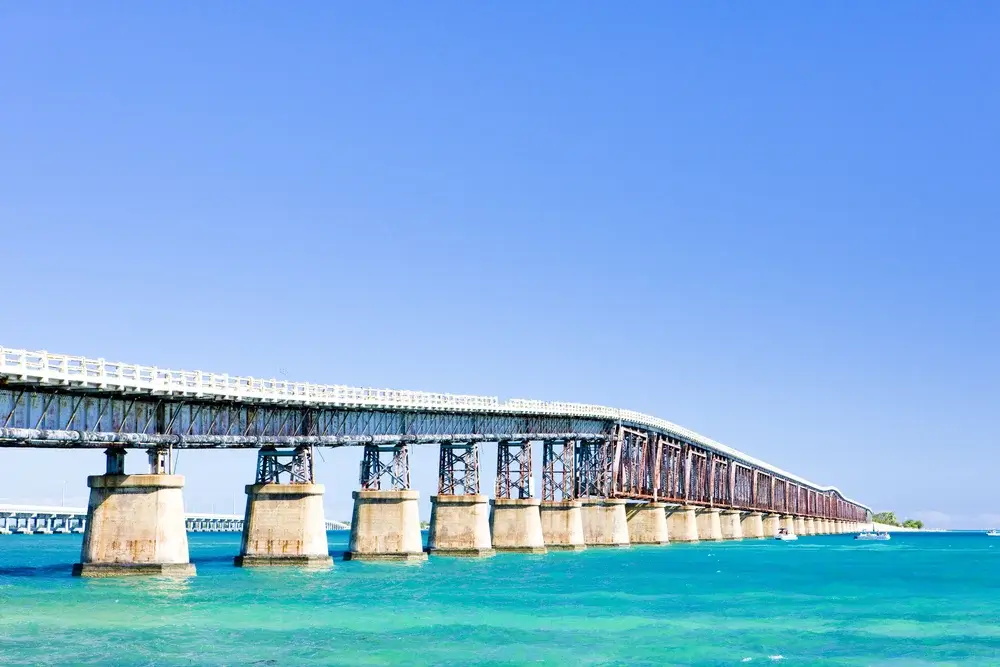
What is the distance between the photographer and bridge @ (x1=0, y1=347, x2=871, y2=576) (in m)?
62.4

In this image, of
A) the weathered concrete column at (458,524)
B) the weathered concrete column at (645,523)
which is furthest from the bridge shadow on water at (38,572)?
the weathered concrete column at (645,523)

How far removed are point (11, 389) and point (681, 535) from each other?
417 feet

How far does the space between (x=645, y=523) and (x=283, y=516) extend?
81991 millimetres

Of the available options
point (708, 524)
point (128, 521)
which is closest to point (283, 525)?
point (128, 521)

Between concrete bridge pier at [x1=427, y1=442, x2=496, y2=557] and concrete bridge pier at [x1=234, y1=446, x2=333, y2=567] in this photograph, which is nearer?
concrete bridge pier at [x1=234, y1=446, x2=333, y2=567]

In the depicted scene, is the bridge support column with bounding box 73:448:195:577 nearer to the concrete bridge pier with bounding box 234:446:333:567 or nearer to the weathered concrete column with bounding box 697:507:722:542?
the concrete bridge pier with bounding box 234:446:333:567

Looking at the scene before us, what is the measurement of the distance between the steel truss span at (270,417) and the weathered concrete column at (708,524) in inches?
1441

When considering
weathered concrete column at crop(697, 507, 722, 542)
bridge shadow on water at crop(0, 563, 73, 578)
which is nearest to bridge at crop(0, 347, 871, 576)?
bridge shadow on water at crop(0, 563, 73, 578)

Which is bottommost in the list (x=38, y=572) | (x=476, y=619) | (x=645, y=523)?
(x=476, y=619)

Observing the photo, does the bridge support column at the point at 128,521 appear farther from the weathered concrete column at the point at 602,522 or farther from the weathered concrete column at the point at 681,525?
the weathered concrete column at the point at 681,525

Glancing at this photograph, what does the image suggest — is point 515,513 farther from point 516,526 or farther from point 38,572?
point 38,572

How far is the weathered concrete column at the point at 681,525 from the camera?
569ft

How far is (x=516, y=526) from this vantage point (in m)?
118

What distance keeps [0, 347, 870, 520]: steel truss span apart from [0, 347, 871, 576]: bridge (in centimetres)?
11
